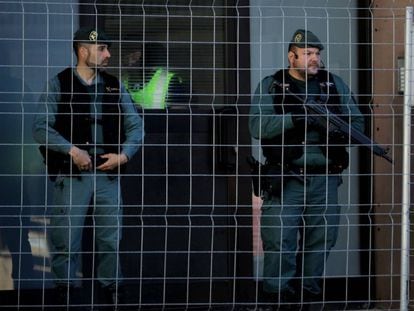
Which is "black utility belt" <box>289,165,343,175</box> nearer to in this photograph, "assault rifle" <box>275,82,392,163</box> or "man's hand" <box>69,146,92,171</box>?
"assault rifle" <box>275,82,392,163</box>

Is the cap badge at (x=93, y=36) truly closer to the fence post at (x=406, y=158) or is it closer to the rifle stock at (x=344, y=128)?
the rifle stock at (x=344, y=128)

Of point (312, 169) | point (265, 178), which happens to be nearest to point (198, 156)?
point (265, 178)

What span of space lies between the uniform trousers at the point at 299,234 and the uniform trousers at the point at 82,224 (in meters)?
1.07

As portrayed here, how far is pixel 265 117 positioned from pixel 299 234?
33.1 inches

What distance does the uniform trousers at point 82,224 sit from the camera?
6219 mm

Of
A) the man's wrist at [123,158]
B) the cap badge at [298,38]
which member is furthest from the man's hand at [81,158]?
the cap badge at [298,38]

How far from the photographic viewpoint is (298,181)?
6.42 metres

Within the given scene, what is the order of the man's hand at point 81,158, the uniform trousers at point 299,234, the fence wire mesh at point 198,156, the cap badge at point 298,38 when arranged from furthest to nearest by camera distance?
the cap badge at point 298,38 < the uniform trousers at point 299,234 < the fence wire mesh at point 198,156 < the man's hand at point 81,158

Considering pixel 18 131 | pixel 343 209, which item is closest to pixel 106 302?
pixel 18 131

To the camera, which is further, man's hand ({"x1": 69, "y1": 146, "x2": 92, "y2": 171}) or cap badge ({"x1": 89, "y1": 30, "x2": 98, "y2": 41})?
cap badge ({"x1": 89, "y1": 30, "x2": 98, "y2": 41})

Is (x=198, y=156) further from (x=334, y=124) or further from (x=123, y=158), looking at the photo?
(x=334, y=124)

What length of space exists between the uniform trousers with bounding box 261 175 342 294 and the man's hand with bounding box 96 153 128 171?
1086 millimetres

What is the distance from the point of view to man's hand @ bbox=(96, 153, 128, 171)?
247 inches

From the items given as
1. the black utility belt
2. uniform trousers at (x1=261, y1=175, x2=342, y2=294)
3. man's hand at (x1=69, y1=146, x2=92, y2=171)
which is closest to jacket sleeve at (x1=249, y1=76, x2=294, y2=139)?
the black utility belt
